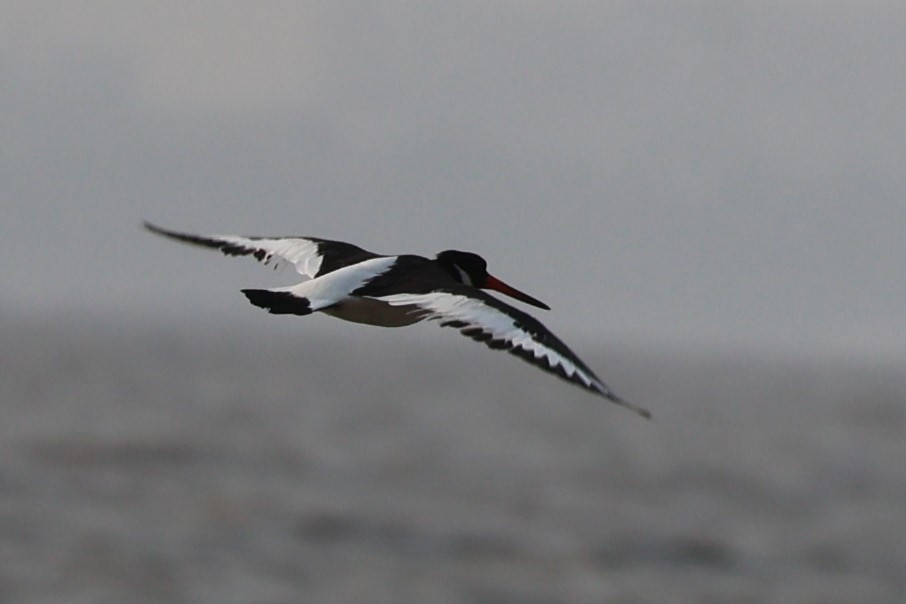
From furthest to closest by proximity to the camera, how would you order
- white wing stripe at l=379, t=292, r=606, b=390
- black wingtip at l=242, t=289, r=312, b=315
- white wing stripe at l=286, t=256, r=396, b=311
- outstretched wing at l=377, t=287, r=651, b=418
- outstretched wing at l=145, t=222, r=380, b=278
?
1. outstretched wing at l=145, t=222, r=380, b=278
2. white wing stripe at l=286, t=256, r=396, b=311
3. black wingtip at l=242, t=289, r=312, b=315
4. white wing stripe at l=379, t=292, r=606, b=390
5. outstretched wing at l=377, t=287, r=651, b=418

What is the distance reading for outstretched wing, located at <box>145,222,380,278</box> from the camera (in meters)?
17.6

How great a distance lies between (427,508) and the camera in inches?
2677

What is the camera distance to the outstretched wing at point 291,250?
17609 millimetres

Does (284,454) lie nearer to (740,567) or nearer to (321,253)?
(740,567)

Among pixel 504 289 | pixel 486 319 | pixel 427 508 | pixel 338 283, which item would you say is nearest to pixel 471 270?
pixel 504 289

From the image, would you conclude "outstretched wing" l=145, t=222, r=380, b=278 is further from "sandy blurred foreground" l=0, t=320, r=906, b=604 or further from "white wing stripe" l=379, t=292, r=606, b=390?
"sandy blurred foreground" l=0, t=320, r=906, b=604

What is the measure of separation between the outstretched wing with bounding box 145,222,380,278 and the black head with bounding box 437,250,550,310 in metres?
0.78

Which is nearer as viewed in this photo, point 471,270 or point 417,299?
point 417,299

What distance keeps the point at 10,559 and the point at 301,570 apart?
8.64 metres

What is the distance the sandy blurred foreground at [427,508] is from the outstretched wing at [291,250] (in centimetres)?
3011

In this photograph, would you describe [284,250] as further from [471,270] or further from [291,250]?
[471,270]

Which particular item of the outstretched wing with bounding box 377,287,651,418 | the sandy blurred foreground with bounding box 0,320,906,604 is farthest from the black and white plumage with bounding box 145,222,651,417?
the sandy blurred foreground with bounding box 0,320,906,604

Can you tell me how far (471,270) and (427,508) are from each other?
5068 cm

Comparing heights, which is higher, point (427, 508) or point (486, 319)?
point (427, 508)
